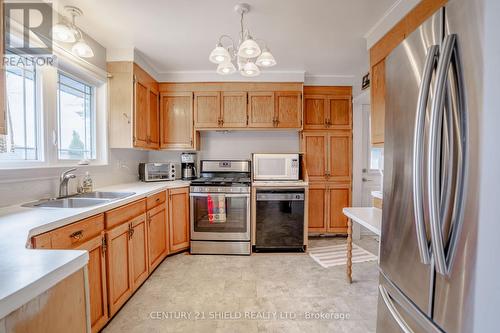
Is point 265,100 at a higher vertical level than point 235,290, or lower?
higher

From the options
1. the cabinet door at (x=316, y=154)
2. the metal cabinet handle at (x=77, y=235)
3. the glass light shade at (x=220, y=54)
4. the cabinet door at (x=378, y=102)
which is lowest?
the metal cabinet handle at (x=77, y=235)

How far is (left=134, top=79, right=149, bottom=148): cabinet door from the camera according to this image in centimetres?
253

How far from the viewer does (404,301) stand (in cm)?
90

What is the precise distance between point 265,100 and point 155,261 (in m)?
2.36

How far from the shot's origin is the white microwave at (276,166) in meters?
3.11

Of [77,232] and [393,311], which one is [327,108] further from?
[77,232]

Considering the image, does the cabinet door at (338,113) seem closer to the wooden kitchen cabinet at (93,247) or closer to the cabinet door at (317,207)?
the cabinet door at (317,207)

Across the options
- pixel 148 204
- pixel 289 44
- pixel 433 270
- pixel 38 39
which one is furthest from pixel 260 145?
pixel 433 270

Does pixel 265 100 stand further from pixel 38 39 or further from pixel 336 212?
pixel 38 39

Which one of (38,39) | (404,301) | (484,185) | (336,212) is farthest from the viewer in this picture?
(336,212)

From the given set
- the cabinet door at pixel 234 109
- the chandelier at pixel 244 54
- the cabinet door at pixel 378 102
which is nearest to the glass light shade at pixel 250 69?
the chandelier at pixel 244 54

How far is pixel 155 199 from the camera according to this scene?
236 centimetres

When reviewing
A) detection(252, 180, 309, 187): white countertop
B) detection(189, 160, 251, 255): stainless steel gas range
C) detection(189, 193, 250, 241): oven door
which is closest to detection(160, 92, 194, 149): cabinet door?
detection(189, 160, 251, 255): stainless steel gas range

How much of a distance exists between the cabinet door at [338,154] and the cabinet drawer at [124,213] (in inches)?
98.3
